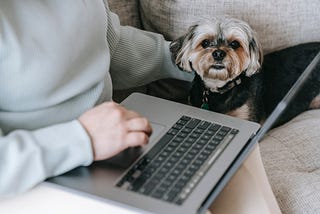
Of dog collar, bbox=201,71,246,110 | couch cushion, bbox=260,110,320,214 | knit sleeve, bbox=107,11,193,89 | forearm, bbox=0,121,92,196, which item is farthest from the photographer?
dog collar, bbox=201,71,246,110

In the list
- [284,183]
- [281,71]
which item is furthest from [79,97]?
[281,71]

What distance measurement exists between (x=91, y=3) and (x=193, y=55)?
542 millimetres

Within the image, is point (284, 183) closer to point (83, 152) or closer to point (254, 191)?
point (254, 191)

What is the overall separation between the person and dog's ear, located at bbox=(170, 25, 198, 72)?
0.40 m

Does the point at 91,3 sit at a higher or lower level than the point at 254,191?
higher

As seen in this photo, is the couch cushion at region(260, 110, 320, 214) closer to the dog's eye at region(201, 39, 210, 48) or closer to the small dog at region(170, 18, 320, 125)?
the small dog at region(170, 18, 320, 125)

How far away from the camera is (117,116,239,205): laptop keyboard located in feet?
2.53

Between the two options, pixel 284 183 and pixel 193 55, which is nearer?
pixel 284 183

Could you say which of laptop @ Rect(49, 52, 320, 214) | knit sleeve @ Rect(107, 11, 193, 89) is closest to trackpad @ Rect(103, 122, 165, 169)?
laptop @ Rect(49, 52, 320, 214)

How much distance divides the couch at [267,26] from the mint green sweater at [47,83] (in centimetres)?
43

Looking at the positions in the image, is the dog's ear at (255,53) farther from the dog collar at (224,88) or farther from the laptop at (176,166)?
the laptop at (176,166)

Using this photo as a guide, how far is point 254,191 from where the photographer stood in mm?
901

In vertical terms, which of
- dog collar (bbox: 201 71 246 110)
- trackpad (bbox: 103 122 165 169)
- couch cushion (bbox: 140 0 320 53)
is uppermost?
trackpad (bbox: 103 122 165 169)

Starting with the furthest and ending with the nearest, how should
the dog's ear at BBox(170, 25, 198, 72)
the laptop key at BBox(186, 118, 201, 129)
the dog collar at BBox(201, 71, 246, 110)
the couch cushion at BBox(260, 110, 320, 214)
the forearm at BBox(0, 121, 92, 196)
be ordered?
the dog collar at BBox(201, 71, 246, 110)
the dog's ear at BBox(170, 25, 198, 72)
the couch cushion at BBox(260, 110, 320, 214)
the laptop key at BBox(186, 118, 201, 129)
the forearm at BBox(0, 121, 92, 196)
